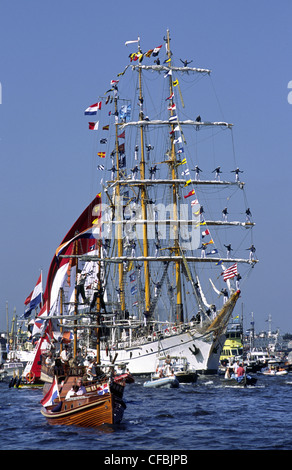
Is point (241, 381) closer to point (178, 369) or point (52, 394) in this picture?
point (178, 369)

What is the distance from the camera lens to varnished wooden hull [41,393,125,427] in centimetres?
3834

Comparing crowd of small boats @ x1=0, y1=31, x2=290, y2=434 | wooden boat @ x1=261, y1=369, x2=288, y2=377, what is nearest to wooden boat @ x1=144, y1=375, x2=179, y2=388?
crowd of small boats @ x1=0, y1=31, x2=290, y2=434

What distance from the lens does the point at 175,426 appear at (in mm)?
41156

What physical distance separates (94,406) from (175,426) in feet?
15.9

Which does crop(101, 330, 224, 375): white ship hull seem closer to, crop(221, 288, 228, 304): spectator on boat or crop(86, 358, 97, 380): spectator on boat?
crop(221, 288, 228, 304): spectator on boat

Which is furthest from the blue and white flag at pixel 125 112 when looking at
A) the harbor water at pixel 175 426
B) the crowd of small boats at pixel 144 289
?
the harbor water at pixel 175 426

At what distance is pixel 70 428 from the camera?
130ft

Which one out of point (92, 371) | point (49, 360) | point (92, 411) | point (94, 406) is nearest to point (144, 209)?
point (49, 360)

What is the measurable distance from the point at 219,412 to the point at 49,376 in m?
20.3

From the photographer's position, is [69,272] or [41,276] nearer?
[69,272]

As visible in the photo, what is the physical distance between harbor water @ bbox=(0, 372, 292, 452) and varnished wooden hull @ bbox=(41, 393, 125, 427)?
0.49 metres

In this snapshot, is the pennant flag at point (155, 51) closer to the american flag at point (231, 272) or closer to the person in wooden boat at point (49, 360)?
the american flag at point (231, 272)

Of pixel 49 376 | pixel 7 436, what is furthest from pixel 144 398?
pixel 7 436
